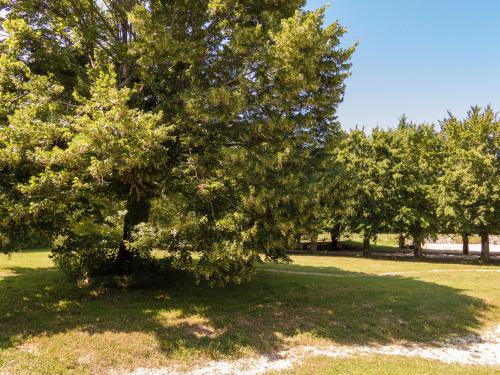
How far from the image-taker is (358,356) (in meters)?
11.7

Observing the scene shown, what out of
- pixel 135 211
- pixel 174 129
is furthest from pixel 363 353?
pixel 135 211

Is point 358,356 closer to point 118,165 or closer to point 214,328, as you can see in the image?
point 214,328

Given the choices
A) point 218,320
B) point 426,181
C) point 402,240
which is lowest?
point 218,320

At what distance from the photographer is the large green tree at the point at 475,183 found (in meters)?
34.9

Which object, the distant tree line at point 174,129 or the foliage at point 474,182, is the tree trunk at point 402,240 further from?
the distant tree line at point 174,129

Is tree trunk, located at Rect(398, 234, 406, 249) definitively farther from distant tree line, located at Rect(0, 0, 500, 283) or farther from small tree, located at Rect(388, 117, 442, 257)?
distant tree line, located at Rect(0, 0, 500, 283)

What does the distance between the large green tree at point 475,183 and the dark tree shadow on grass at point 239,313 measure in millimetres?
18244

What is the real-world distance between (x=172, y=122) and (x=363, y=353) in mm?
9973

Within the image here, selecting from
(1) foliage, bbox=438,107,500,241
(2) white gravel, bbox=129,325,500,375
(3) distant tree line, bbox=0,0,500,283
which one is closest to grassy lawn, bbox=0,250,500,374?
(2) white gravel, bbox=129,325,500,375

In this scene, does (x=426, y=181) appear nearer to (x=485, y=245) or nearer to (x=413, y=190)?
(x=413, y=190)

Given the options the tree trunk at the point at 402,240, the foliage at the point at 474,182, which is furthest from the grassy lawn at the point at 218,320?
the tree trunk at the point at 402,240

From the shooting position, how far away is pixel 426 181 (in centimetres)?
4112

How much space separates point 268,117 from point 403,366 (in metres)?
8.79

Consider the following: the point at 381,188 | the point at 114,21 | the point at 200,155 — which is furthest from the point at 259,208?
the point at 381,188
